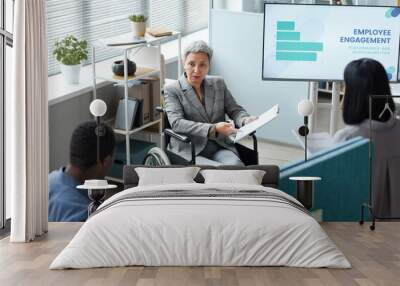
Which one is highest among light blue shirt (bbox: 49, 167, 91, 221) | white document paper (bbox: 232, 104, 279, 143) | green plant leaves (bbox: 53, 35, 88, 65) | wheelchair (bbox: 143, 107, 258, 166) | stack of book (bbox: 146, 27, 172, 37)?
stack of book (bbox: 146, 27, 172, 37)

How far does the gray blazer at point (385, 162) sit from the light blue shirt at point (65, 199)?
2.31 metres

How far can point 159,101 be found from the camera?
7777 millimetres

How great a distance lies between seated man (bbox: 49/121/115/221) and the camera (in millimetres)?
6883

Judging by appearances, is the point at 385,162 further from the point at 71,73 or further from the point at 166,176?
the point at 71,73

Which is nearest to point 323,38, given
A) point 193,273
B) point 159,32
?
point 159,32

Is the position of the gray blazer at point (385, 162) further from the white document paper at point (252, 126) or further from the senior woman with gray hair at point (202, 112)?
the senior woman with gray hair at point (202, 112)

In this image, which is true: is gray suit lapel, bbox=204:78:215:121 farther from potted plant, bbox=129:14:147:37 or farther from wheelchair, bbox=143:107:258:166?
potted plant, bbox=129:14:147:37

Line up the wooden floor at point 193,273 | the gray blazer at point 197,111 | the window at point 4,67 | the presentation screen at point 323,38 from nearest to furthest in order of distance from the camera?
1. the wooden floor at point 193,273
2. the window at point 4,67
3. the gray blazer at point 197,111
4. the presentation screen at point 323,38

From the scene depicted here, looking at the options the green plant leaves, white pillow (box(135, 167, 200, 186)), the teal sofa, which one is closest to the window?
the green plant leaves

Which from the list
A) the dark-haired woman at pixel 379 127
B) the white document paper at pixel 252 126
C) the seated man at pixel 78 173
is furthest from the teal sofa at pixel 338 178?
the seated man at pixel 78 173

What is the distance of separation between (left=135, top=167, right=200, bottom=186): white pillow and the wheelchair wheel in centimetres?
59

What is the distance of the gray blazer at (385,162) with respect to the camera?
748cm

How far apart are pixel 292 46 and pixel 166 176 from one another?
1.72 m

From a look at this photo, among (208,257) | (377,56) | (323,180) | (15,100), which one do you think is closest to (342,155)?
(323,180)
